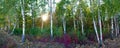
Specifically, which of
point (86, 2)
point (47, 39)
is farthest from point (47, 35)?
point (86, 2)

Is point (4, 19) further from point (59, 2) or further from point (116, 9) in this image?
point (116, 9)

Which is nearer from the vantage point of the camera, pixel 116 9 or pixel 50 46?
pixel 50 46

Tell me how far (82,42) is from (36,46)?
6947 millimetres

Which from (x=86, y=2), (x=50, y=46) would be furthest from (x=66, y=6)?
(x=50, y=46)

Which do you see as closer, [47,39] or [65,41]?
[65,41]

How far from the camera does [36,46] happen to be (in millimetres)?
23781

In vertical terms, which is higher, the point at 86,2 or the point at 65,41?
the point at 86,2

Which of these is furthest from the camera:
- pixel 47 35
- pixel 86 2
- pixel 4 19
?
pixel 4 19

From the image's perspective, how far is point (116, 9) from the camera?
31406mm

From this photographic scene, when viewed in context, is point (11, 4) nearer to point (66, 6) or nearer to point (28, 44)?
point (28, 44)

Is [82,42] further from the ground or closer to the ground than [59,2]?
closer to the ground

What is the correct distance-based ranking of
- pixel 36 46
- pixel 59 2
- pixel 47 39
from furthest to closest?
1. pixel 59 2
2. pixel 47 39
3. pixel 36 46

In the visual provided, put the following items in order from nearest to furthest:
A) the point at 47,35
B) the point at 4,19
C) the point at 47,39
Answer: the point at 47,39
the point at 47,35
the point at 4,19

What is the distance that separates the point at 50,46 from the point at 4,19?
2083cm
